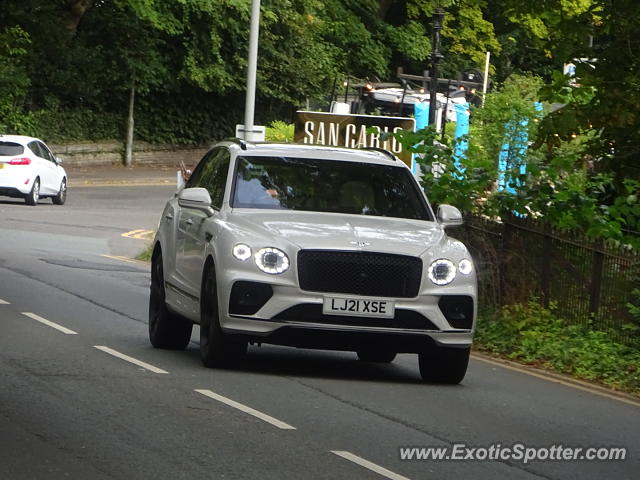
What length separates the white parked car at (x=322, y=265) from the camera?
39.6 ft

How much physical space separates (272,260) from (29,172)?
1073 inches

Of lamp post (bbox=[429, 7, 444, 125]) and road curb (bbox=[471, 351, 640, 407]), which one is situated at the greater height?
lamp post (bbox=[429, 7, 444, 125])

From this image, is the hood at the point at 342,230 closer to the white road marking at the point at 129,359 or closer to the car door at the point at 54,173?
the white road marking at the point at 129,359

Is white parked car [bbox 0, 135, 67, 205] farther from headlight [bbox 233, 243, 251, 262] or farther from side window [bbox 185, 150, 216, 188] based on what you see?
headlight [bbox 233, 243, 251, 262]

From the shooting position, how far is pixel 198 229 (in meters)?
13.3

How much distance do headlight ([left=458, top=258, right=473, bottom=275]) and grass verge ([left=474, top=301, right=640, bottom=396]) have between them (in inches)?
83.9

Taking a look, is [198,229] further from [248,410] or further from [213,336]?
[248,410]

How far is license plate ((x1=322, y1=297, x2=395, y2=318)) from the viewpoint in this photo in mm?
12070

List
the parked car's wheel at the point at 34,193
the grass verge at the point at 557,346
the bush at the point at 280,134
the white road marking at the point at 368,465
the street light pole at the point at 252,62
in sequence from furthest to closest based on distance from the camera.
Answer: the parked car's wheel at the point at 34,193 < the bush at the point at 280,134 < the street light pole at the point at 252,62 < the grass verge at the point at 557,346 < the white road marking at the point at 368,465

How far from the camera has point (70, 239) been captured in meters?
29.7

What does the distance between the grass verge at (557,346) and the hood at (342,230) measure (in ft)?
7.91

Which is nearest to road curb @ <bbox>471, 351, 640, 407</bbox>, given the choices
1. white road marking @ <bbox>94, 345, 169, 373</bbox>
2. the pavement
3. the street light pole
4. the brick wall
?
white road marking @ <bbox>94, 345, 169, 373</bbox>

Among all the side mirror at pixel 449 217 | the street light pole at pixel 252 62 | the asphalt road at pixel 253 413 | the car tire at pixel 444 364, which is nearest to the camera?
the asphalt road at pixel 253 413

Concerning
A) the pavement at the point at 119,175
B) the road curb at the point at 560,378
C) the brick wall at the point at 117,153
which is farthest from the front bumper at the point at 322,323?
the brick wall at the point at 117,153
